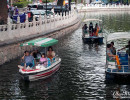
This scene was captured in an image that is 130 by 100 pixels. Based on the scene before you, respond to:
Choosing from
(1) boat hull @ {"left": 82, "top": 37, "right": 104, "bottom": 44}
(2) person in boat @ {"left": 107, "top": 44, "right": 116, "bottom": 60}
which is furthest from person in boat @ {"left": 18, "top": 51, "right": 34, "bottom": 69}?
(1) boat hull @ {"left": 82, "top": 37, "right": 104, "bottom": 44}

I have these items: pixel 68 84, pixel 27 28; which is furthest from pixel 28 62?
pixel 27 28

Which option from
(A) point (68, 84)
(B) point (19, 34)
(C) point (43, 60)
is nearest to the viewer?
(A) point (68, 84)


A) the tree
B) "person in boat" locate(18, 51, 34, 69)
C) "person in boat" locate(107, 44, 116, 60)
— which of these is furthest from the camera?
the tree

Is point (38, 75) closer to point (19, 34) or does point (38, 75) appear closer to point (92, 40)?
point (19, 34)

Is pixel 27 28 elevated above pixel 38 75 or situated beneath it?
elevated above

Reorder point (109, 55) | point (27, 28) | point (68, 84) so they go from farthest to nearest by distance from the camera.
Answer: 1. point (27, 28)
2. point (109, 55)
3. point (68, 84)

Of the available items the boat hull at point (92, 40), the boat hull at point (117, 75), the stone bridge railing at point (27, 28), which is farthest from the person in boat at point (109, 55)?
the boat hull at point (92, 40)

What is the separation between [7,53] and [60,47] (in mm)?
8258

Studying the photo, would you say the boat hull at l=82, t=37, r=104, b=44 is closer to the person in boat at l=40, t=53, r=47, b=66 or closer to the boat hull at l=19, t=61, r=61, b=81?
the boat hull at l=19, t=61, r=61, b=81

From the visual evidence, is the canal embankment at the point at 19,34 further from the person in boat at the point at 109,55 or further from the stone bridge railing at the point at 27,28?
the person in boat at the point at 109,55

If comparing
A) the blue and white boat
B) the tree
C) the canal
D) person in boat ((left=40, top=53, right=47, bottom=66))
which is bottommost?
the canal

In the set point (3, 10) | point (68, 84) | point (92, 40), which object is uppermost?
point (3, 10)

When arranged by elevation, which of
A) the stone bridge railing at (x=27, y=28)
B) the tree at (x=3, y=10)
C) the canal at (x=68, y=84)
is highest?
the tree at (x=3, y=10)

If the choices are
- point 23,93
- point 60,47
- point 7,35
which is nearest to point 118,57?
point 23,93
